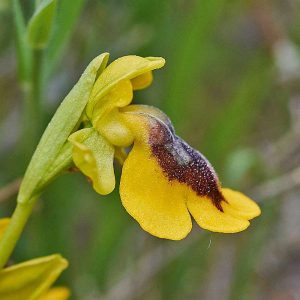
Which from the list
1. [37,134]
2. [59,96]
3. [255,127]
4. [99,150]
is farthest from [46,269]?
[255,127]

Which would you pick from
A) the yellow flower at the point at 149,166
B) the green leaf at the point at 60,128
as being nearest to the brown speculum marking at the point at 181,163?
the yellow flower at the point at 149,166

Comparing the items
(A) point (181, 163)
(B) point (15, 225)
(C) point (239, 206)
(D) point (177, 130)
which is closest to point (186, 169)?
(A) point (181, 163)

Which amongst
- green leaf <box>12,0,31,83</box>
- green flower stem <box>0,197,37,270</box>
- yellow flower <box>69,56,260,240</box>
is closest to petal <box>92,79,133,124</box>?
yellow flower <box>69,56,260,240</box>

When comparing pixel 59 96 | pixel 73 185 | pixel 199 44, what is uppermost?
pixel 199 44

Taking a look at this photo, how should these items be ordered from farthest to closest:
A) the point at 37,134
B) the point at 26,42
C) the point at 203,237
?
the point at 203,237 < the point at 37,134 < the point at 26,42

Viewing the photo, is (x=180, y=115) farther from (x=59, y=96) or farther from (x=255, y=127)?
(x=255, y=127)

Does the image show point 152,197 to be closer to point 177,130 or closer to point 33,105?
point 33,105

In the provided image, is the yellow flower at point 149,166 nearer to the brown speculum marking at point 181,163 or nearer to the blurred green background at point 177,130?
the brown speculum marking at point 181,163
